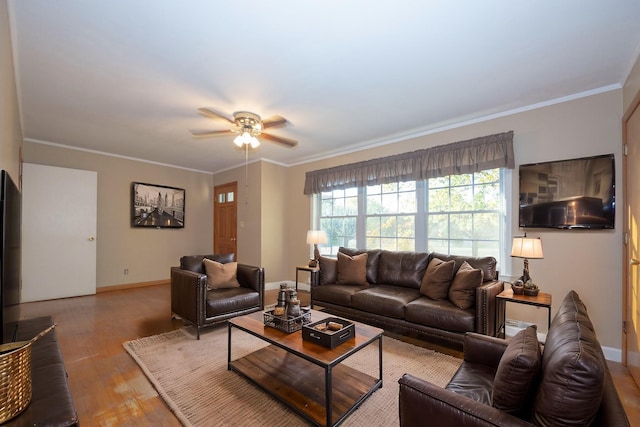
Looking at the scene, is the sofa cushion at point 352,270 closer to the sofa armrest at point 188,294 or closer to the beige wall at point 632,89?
the sofa armrest at point 188,294

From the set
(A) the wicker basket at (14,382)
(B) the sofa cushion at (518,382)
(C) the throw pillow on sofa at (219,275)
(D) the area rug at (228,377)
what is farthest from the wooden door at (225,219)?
(B) the sofa cushion at (518,382)

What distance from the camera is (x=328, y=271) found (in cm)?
388

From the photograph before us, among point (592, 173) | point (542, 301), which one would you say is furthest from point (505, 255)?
point (592, 173)

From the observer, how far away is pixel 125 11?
1.81 meters

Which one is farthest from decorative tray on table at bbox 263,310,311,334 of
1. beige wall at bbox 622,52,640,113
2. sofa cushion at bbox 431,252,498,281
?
beige wall at bbox 622,52,640,113

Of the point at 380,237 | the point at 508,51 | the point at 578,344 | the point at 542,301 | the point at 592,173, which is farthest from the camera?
the point at 380,237

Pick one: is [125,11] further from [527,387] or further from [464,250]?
[464,250]

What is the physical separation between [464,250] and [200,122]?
149 inches

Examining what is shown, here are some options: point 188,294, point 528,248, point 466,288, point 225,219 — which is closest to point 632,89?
point 528,248

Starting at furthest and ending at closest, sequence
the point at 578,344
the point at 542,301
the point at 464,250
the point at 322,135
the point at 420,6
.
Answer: the point at 322,135 < the point at 464,250 < the point at 542,301 < the point at 420,6 < the point at 578,344

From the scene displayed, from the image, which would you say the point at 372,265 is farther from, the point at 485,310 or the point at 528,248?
the point at 528,248

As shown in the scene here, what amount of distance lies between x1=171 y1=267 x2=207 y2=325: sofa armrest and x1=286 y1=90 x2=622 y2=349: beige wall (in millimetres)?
3449

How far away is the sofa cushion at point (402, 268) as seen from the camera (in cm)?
348

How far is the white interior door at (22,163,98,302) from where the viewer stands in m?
4.31
